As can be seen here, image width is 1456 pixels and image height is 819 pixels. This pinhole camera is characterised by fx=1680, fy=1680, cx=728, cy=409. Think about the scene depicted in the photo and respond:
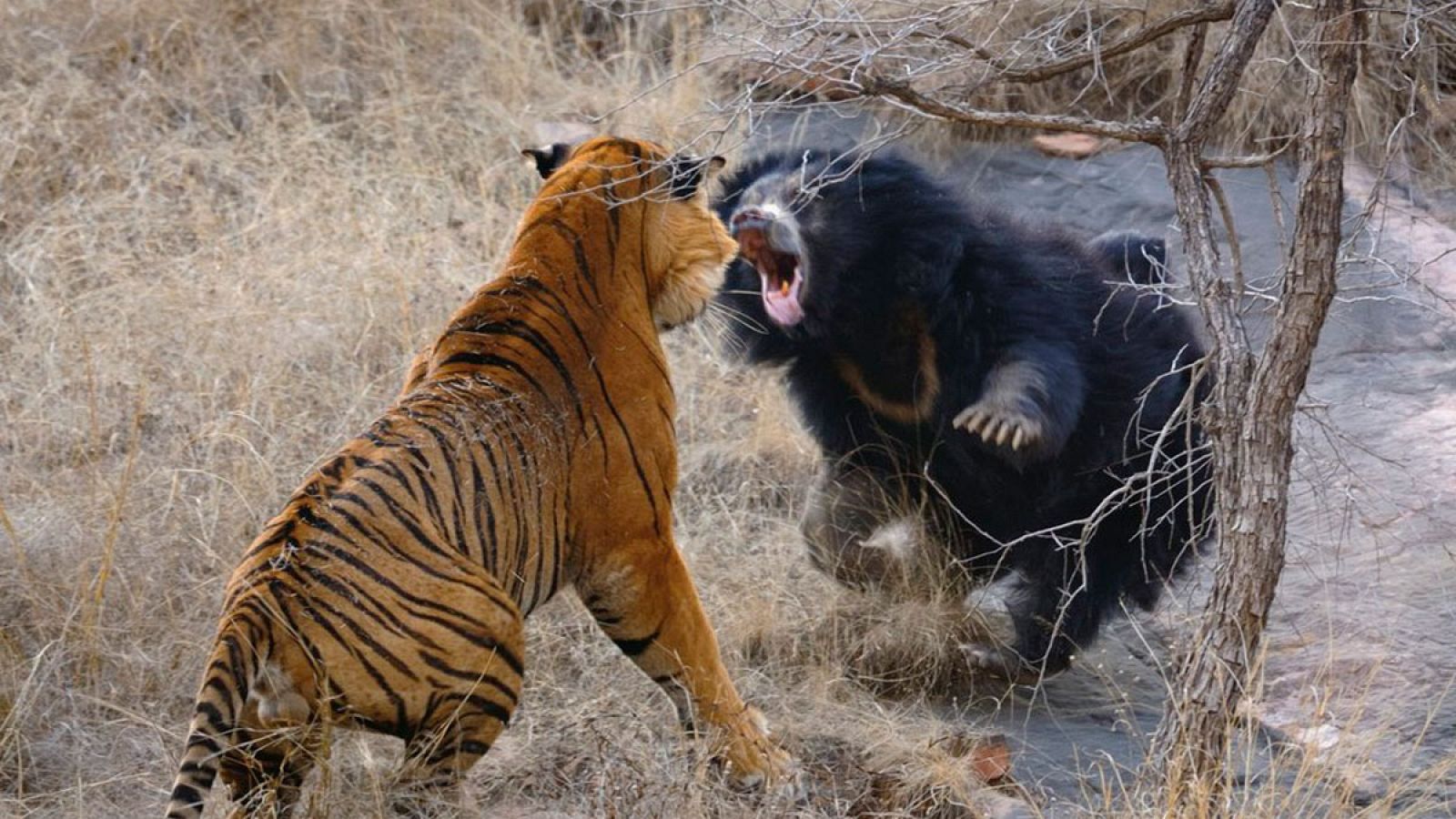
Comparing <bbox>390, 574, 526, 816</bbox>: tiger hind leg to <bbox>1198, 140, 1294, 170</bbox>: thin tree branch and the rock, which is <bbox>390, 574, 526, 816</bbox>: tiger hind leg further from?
<bbox>1198, 140, 1294, 170</bbox>: thin tree branch

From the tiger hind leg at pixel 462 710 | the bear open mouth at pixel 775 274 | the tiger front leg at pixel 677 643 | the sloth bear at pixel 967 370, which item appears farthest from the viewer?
the bear open mouth at pixel 775 274

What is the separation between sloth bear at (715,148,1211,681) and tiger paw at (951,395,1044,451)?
0.40 feet

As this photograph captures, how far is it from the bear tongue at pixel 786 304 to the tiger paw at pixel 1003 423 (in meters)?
0.69

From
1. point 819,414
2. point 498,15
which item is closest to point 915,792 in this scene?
point 819,414

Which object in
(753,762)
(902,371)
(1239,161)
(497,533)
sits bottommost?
(753,762)

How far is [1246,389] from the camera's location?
12.1 ft

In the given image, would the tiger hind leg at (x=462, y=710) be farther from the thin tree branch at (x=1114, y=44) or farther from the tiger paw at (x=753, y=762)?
the thin tree branch at (x=1114, y=44)

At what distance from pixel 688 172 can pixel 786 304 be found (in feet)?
3.62

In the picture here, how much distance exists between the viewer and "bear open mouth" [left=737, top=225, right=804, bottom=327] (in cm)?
533

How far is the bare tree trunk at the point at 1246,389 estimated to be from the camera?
358cm

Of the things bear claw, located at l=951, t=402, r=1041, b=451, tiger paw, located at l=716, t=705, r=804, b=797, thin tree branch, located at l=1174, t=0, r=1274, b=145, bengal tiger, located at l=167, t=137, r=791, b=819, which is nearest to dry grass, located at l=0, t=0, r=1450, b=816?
tiger paw, located at l=716, t=705, r=804, b=797

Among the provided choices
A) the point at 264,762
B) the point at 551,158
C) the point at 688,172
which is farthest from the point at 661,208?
the point at 264,762

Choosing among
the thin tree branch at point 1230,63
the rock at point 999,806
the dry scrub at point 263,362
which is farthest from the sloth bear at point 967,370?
the thin tree branch at point 1230,63

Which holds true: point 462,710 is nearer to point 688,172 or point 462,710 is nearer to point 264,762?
point 264,762
